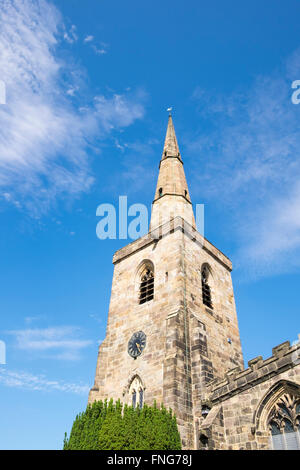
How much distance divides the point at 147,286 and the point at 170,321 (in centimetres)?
397

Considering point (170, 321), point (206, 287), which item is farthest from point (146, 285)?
point (170, 321)

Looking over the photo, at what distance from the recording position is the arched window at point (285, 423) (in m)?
11.4

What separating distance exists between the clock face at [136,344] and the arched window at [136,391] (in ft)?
3.72

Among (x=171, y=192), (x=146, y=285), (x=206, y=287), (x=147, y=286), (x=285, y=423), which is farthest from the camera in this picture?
(x=171, y=192)

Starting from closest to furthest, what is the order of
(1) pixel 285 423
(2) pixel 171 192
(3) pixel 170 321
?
(1) pixel 285 423 < (3) pixel 170 321 < (2) pixel 171 192

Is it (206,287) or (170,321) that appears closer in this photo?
(170,321)

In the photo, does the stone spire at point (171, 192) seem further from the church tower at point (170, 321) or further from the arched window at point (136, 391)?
the arched window at point (136, 391)

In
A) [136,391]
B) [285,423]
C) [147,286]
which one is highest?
[147,286]

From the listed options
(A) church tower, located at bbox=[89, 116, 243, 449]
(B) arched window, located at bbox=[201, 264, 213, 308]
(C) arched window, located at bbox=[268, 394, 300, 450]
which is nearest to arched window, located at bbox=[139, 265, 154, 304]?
(A) church tower, located at bbox=[89, 116, 243, 449]

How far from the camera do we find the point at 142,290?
20.1m

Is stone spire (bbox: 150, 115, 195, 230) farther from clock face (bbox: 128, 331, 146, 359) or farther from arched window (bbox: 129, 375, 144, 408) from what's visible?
arched window (bbox: 129, 375, 144, 408)

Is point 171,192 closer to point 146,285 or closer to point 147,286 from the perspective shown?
point 146,285

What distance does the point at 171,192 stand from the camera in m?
24.2
